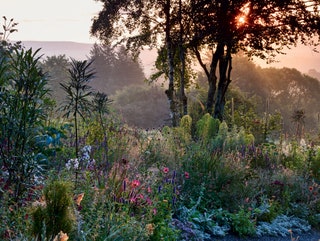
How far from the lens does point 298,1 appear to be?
16031 mm

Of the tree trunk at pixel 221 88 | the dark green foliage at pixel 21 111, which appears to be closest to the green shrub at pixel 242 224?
the dark green foliage at pixel 21 111

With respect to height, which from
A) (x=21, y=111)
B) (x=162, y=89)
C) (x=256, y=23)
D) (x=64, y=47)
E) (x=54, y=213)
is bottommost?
(x=54, y=213)

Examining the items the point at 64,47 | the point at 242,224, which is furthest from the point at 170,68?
the point at 64,47

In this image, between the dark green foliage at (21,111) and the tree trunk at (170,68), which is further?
the tree trunk at (170,68)

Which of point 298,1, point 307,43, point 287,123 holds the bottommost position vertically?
point 287,123

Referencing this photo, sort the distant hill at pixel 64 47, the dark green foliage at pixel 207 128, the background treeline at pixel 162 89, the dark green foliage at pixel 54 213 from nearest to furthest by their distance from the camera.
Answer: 1. the dark green foliage at pixel 54 213
2. the dark green foliage at pixel 207 128
3. the background treeline at pixel 162 89
4. the distant hill at pixel 64 47

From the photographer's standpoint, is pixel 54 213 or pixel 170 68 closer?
pixel 54 213

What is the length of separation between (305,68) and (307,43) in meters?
110

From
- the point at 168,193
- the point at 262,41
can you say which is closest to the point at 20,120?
the point at 168,193

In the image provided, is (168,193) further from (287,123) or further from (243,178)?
(287,123)

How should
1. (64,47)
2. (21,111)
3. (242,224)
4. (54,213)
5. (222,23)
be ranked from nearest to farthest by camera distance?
(54,213), (21,111), (242,224), (222,23), (64,47)

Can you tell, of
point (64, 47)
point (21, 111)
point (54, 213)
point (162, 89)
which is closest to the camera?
point (54, 213)

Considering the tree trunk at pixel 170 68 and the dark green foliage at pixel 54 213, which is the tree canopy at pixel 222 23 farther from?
the dark green foliage at pixel 54 213

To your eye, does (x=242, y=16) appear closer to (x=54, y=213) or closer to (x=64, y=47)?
(x=54, y=213)
